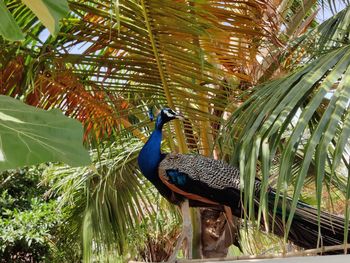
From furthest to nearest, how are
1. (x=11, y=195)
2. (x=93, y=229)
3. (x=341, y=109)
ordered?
(x=11, y=195) → (x=93, y=229) → (x=341, y=109)

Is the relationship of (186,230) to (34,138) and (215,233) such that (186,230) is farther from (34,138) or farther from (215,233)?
(34,138)

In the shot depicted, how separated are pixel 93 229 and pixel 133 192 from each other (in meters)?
0.32

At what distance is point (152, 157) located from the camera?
2309 mm

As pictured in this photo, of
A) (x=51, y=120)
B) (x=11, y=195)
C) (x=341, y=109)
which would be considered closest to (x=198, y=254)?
(x=341, y=109)

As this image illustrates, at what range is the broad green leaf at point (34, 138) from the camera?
0.32 metres

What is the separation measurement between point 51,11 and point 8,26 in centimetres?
4

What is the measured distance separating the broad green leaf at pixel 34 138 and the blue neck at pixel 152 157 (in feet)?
6.35

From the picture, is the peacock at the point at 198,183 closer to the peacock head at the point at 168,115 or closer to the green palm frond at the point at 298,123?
the peacock head at the point at 168,115

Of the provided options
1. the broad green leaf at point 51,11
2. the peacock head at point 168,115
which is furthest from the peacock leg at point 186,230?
the broad green leaf at point 51,11

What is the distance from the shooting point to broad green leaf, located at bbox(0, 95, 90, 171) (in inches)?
12.5

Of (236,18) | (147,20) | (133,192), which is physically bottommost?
(133,192)

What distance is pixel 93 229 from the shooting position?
311cm

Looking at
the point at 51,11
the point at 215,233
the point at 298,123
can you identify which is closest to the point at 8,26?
the point at 51,11

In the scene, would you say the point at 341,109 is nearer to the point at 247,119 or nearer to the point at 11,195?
the point at 247,119
